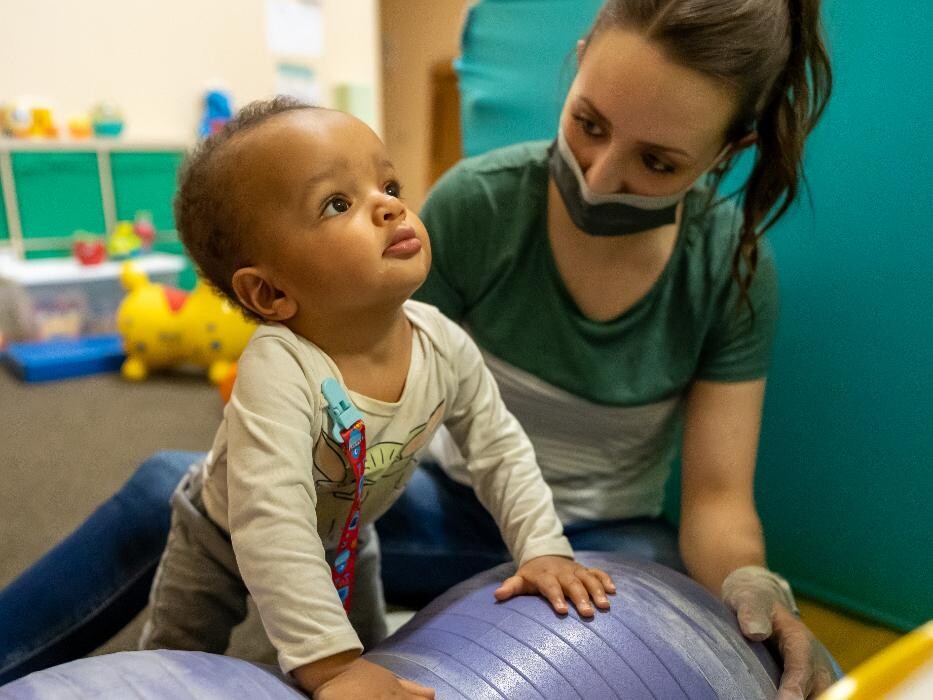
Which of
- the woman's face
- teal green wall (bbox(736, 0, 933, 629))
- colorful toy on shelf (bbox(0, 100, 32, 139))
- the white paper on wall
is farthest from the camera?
the white paper on wall

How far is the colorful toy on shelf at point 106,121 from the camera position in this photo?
3.17 metres

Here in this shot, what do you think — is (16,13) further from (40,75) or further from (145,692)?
(145,692)

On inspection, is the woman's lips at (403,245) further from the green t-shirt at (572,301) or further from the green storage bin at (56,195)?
the green storage bin at (56,195)

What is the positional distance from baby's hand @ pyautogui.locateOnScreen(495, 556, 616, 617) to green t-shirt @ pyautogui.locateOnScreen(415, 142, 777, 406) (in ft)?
1.04

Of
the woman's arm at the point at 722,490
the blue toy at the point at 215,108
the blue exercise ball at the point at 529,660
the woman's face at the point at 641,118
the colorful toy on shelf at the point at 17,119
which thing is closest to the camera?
the blue exercise ball at the point at 529,660

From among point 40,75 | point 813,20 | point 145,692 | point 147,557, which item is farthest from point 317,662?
point 40,75

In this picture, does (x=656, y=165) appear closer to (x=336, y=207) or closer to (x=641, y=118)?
(x=641, y=118)

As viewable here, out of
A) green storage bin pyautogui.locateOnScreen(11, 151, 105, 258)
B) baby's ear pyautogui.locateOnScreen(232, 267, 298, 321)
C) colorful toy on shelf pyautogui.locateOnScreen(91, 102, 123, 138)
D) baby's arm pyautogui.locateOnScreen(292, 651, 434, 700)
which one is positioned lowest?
green storage bin pyautogui.locateOnScreen(11, 151, 105, 258)

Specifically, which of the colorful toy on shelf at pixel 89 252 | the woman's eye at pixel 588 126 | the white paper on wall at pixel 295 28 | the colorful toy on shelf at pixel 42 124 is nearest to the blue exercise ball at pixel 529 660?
the woman's eye at pixel 588 126

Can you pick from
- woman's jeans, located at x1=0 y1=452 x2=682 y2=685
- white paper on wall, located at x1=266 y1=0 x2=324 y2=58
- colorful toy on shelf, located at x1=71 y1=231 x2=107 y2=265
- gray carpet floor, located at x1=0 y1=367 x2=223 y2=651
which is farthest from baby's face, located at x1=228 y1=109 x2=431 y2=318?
white paper on wall, located at x1=266 y1=0 x2=324 y2=58

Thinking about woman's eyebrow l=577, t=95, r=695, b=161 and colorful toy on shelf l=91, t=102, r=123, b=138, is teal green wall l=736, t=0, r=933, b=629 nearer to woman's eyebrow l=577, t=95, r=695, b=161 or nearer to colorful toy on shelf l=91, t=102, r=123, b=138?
woman's eyebrow l=577, t=95, r=695, b=161

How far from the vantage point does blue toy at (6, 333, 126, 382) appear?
2564mm

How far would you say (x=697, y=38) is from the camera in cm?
76

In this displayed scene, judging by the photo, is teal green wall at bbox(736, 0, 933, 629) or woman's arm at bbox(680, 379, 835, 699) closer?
woman's arm at bbox(680, 379, 835, 699)
